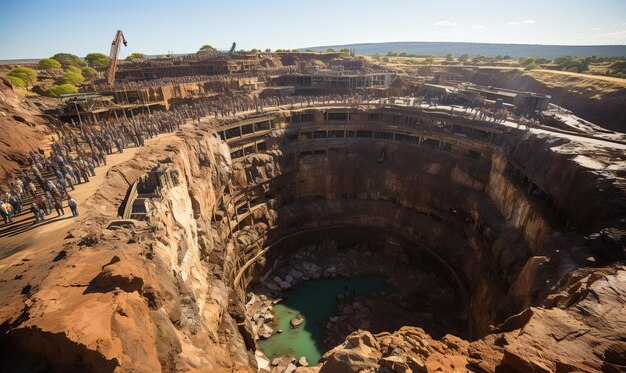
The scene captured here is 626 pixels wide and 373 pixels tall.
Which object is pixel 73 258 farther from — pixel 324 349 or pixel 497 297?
pixel 497 297

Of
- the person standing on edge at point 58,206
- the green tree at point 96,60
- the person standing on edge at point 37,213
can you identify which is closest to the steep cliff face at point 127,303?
the person standing on edge at point 58,206

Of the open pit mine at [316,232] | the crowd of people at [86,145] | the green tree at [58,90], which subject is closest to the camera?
the open pit mine at [316,232]

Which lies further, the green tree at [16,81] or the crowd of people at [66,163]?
the green tree at [16,81]

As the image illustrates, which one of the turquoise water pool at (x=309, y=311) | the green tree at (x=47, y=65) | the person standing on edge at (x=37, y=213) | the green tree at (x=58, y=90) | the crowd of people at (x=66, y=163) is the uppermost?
the green tree at (x=47, y=65)

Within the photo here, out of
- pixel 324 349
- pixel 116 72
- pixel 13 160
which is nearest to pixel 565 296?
pixel 324 349

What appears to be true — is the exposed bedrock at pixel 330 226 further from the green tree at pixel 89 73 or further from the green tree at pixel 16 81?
the green tree at pixel 89 73

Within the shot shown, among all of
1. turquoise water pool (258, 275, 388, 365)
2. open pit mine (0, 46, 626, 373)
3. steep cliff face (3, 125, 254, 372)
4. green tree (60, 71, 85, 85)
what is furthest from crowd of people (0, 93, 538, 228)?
green tree (60, 71, 85, 85)

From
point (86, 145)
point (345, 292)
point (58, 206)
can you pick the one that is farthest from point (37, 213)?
point (345, 292)
